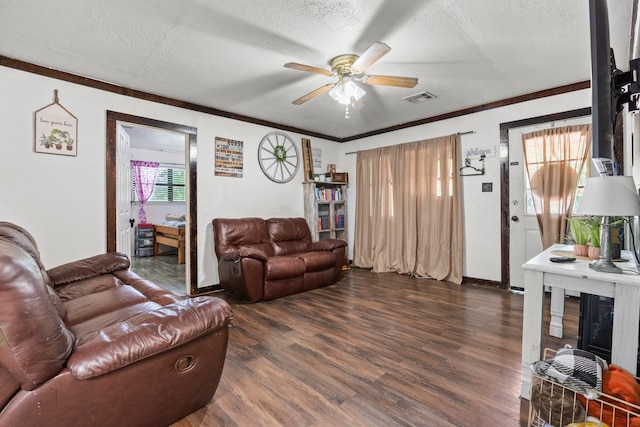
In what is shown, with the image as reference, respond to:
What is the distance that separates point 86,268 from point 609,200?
11.8 feet

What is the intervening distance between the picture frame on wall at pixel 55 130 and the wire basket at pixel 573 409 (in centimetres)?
403

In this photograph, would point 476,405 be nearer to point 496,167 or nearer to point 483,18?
point 483,18

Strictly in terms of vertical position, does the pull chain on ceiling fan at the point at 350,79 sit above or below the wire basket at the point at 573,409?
above

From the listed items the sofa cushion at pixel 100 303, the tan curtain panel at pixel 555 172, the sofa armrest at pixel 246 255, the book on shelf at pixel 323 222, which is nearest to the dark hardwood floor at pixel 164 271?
the sofa armrest at pixel 246 255

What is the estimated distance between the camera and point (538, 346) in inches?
62.5

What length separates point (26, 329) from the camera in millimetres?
1004

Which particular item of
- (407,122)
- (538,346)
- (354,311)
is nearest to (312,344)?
(354,311)

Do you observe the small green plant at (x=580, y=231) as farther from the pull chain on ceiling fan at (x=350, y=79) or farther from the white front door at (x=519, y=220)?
the white front door at (x=519, y=220)

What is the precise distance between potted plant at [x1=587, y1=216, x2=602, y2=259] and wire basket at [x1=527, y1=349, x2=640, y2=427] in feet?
A: 3.44

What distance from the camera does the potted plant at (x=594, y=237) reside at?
6.10ft

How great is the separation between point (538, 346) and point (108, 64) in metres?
3.95

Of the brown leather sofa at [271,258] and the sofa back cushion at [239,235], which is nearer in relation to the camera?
the brown leather sofa at [271,258]

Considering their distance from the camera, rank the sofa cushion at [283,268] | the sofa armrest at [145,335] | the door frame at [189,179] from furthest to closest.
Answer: the sofa cushion at [283,268] → the door frame at [189,179] → the sofa armrest at [145,335]

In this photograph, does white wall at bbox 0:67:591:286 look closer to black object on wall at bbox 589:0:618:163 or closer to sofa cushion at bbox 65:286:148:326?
sofa cushion at bbox 65:286:148:326
